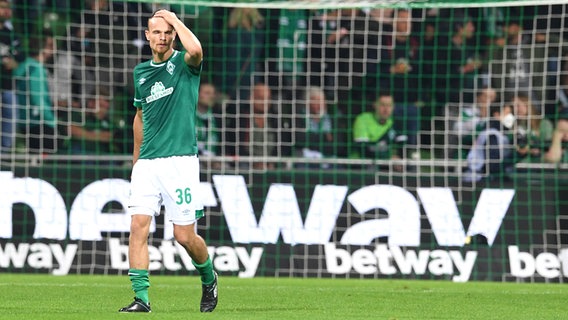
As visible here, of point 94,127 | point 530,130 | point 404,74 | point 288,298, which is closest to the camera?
point 288,298

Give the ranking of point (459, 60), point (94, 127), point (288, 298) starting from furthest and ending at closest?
point (459, 60) → point (94, 127) → point (288, 298)

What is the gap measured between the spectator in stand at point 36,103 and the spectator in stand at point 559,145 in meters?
6.22

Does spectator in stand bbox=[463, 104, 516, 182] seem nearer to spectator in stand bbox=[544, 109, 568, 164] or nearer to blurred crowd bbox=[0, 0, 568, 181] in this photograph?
blurred crowd bbox=[0, 0, 568, 181]

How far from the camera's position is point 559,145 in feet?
57.4

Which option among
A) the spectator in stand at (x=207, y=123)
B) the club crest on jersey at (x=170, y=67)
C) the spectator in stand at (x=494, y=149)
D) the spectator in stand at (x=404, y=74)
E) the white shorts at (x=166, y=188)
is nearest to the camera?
the white shorts at (x=166, y=188)

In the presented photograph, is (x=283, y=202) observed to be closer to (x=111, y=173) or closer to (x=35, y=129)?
(x=111, y=173)

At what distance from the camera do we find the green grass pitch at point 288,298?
1068 cm

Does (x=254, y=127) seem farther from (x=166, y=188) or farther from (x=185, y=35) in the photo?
(x=185, y=35)

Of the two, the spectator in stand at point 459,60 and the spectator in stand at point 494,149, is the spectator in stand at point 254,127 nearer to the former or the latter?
the spectator in stand at point 459,60

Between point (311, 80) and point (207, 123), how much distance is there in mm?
1635

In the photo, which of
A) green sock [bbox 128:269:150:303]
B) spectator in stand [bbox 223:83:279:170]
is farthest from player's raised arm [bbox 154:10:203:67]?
spectator in stand [bbox 223:83:279:170]

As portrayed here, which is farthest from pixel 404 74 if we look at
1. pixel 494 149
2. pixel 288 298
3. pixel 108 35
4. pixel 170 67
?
pixel 170 67

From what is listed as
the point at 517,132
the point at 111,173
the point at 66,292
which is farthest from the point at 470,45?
the point at 66,292

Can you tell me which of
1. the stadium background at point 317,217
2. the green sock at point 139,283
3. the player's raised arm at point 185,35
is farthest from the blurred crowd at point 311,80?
the green sock at point 139,283
